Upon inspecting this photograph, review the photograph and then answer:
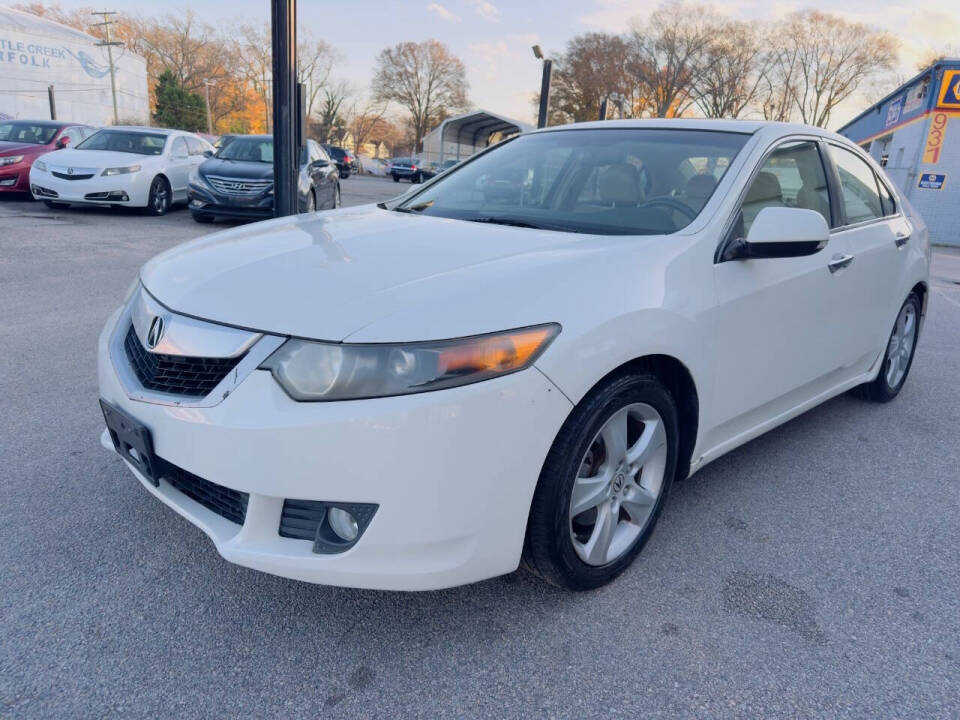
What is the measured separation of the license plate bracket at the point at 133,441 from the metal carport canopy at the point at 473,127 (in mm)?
29757

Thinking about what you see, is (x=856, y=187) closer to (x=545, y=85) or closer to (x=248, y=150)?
(x=248, y=150)

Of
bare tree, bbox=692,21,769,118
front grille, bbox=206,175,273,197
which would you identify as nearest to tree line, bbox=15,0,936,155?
bare tree, bbox=692,21,769,118

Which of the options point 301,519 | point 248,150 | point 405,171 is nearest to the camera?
point 301,519

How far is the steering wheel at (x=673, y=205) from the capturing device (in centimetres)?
254

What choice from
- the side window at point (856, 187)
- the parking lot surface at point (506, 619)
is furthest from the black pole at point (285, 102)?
the side window at point (856, 187)

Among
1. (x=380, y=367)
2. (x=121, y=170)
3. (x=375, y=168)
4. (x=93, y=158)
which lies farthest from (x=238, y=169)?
(x=375, y=168)

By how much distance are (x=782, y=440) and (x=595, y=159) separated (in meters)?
1.76

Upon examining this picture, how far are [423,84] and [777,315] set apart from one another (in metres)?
72.7

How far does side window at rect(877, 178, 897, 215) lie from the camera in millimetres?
3805

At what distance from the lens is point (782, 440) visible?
12.0 feet

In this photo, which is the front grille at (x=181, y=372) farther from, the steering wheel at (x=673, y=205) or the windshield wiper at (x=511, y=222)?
the steering wheel at (x=673, y=205)

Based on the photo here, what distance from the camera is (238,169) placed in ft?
34.1

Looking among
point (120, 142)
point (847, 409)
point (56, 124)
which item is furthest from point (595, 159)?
point (56, 124)

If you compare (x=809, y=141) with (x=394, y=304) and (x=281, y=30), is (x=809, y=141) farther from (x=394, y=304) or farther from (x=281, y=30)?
(x=281, y=30)
